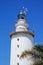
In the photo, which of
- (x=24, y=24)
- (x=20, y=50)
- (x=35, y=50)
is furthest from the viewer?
(x=24, y=24)

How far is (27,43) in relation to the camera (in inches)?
1377

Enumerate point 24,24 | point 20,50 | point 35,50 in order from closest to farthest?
point 35,50
point 20,50
point 24,24

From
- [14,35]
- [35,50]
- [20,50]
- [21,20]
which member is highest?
[21,20]

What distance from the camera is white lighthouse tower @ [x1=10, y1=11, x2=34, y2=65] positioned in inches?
1342

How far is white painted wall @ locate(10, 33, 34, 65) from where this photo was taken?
112 ft

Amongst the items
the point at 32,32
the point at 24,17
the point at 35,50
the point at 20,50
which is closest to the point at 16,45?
the point at 20,50

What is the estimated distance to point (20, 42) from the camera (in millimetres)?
34969

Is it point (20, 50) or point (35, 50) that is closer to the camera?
point (35, 50)

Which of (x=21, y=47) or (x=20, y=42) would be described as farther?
(x=20, y=42)

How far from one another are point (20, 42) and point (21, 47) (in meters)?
0.93

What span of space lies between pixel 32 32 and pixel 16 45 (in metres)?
3.74

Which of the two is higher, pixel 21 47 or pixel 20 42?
pixel 20 42

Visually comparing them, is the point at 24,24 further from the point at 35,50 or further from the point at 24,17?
the point at 35,50

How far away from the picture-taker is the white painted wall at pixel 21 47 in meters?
34.1
